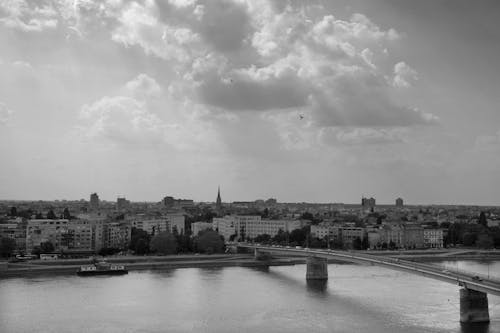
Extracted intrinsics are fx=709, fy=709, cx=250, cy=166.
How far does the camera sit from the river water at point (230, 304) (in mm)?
19547

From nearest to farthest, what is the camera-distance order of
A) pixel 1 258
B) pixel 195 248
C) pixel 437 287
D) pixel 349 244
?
pixel 437 287 → pixel 1 258 → pixel 195 248 → pixel 349 244

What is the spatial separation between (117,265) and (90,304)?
11366 millimetres

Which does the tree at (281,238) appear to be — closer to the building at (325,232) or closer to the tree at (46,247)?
the building at (325,232)

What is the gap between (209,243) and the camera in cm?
4391

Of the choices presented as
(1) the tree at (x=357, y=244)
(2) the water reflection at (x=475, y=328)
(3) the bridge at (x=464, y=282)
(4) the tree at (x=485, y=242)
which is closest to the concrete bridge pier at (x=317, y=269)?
(3) the bridge at (x=464, y=282)

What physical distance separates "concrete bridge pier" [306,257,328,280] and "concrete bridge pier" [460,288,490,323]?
1179cm

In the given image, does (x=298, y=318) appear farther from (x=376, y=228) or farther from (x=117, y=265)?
(x=376, y=228)

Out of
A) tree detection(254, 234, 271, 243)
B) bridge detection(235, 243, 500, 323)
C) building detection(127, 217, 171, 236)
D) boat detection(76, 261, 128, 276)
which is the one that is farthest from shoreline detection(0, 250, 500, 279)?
building detection(127, 217, 171, 236)

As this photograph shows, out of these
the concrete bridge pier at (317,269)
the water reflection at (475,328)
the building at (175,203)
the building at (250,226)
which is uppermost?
the building at (175,203)

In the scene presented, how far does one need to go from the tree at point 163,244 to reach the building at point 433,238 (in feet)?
72.9

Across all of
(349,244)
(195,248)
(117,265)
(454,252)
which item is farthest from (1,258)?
(454,252)

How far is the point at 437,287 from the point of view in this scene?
2731cm

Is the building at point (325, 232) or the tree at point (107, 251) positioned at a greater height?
the building at point (325, 232)

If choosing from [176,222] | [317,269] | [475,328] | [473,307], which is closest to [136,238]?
[317,269]
